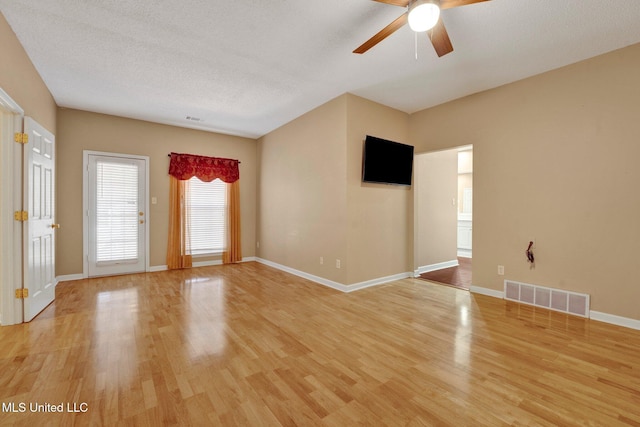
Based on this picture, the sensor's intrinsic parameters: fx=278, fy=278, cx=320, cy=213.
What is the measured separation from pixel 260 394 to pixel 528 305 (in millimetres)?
3376

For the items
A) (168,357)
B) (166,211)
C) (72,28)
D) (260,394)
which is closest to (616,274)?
(260,394)

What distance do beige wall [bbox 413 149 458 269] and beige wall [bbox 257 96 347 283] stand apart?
155 cm

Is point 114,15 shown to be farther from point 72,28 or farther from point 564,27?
point 564,27

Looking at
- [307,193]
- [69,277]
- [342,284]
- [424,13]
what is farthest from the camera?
[307,193]

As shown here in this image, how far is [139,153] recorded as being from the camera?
5152 millimetres

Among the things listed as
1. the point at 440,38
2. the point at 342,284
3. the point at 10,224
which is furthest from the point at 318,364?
the point at 10,224

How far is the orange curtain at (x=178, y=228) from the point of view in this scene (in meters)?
5.39

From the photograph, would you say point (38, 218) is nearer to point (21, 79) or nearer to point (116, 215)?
point (21, 79)

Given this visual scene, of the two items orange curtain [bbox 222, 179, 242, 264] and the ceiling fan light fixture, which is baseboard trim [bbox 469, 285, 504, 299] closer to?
the ceiling fan light fixture

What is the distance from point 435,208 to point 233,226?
4238mm

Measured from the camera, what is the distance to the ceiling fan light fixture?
185 centimetres

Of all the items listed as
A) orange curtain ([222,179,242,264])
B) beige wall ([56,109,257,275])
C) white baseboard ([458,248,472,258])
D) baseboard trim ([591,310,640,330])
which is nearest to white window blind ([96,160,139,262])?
beige wall ([56,109,257,275])

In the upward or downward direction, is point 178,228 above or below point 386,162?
below

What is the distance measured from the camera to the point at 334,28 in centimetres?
255
